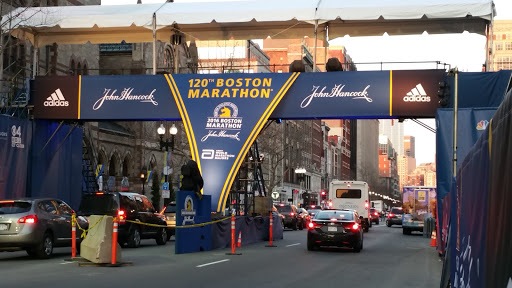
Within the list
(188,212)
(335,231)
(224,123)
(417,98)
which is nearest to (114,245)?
(188,212)

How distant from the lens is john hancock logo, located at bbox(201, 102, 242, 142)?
27641mm

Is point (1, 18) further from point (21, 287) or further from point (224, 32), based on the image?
point (21, 287)

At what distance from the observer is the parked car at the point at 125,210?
24109mm

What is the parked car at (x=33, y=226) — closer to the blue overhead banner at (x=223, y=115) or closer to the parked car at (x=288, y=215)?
the blue overhead banner at (x=223, y=115)

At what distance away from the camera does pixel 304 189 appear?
11338 centimetres

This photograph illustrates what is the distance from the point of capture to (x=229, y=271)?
16.5 meters

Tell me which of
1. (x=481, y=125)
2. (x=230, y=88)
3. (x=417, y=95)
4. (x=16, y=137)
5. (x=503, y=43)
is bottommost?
(x=16, y=137)

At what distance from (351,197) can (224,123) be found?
63.5ft

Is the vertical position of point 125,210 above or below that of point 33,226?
above

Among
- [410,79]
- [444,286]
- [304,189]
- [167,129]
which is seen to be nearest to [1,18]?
[410,79]

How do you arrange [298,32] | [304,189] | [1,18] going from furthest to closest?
[304,189], [298,32], [1,18]

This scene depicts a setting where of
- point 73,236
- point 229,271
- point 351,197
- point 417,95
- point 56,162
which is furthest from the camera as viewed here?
point 351,197

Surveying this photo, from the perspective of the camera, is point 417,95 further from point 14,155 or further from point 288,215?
point 288,215

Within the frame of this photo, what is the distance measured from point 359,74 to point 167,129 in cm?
3801
